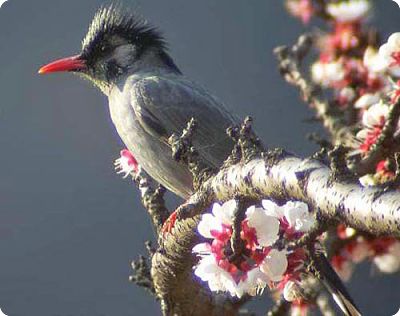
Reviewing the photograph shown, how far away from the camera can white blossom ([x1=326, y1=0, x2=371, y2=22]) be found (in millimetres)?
3234

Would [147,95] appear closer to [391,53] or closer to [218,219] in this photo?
[391,53]

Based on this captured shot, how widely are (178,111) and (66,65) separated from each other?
0.56 metres

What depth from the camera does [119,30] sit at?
3.88 m

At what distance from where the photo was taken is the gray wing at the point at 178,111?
3.50 meters

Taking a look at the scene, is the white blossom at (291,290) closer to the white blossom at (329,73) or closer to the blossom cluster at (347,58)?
the blossom cluster at (347,58)

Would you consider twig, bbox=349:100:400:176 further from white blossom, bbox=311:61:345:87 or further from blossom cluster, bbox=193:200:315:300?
white blossom, bbox=311:61:345:87

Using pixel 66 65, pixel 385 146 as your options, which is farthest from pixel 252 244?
pixel 66 65

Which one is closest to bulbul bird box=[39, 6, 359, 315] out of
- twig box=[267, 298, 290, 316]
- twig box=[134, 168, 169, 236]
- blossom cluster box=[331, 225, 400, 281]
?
twig box=[134, 168, 169, 236]

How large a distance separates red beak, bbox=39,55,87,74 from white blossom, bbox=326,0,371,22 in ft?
3.86

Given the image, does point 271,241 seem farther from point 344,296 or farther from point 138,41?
point 138,41

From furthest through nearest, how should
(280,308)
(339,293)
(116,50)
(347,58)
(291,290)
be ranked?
(116,50)
(347,58)
(280,308)
(339,293)
(291,290)

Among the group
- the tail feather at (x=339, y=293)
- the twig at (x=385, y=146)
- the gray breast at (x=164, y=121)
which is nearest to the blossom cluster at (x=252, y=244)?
the twig at (x=385, y=146)

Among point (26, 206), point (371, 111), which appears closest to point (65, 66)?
point (26, 206)

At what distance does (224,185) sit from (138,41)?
2.03 metres
